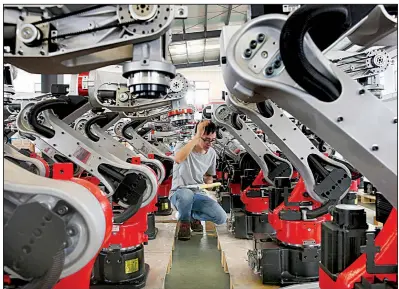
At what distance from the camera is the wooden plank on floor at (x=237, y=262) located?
13.7 feet

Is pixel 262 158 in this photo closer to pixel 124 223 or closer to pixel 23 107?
pixel 124 223

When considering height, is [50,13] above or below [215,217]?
above

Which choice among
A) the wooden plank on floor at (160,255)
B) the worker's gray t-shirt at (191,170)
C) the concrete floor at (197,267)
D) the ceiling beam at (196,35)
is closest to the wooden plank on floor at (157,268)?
the wooden plank on floor at (160,255)

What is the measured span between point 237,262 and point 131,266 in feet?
4.52

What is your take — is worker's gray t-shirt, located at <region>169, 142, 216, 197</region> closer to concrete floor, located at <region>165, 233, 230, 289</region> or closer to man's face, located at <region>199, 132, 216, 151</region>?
man's face, located at <region>199, 132, 216, 151</region>

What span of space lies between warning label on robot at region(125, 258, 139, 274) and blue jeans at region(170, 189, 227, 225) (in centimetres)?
160

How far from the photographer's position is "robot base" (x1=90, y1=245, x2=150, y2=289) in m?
3.96

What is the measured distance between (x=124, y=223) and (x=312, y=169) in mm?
1944

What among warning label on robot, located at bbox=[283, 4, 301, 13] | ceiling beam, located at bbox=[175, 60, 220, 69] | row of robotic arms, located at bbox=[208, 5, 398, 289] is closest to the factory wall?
ceiling beam, located at bbox=[175, 60, 220, 69]

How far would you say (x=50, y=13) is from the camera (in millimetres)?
2207

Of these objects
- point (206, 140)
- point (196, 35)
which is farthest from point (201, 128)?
point (196, 35)

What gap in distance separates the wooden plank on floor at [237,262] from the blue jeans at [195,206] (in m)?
0.42

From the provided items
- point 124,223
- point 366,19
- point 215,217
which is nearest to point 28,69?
point 366,19

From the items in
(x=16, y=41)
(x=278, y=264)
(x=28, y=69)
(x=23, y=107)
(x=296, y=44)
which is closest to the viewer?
(x=296, y=44)
